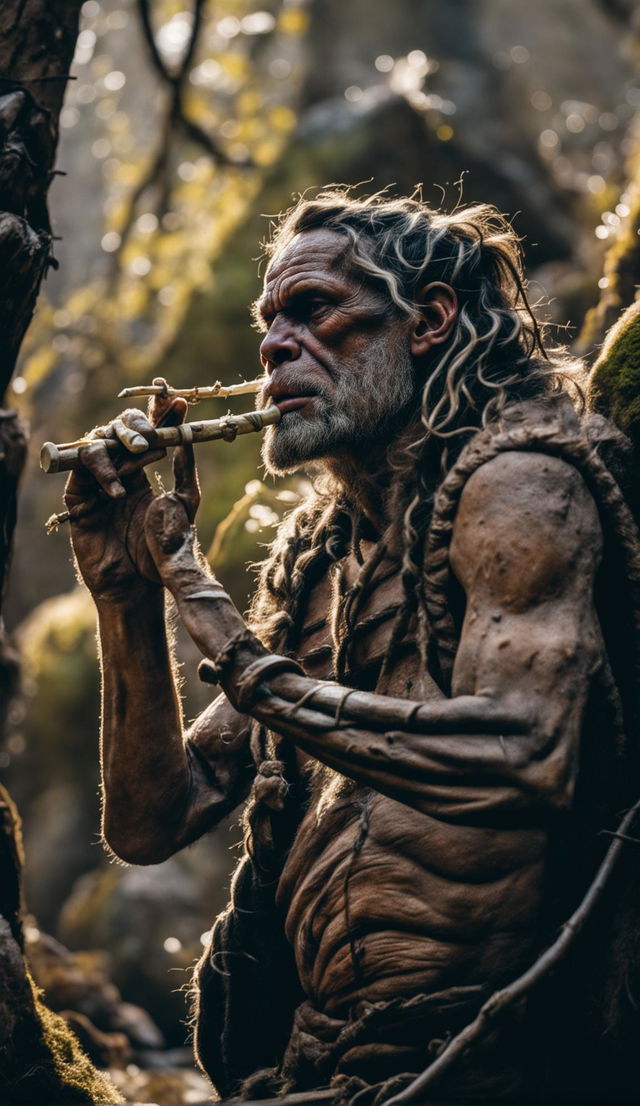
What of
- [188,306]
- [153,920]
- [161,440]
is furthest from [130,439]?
[188,306]

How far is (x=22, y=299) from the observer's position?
3922 millimetres

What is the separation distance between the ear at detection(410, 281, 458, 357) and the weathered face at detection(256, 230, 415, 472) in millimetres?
39

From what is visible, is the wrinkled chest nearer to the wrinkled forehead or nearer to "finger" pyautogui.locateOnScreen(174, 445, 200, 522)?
"finger" pyautogui.locateOnScreen(174, 445, 200, 522)

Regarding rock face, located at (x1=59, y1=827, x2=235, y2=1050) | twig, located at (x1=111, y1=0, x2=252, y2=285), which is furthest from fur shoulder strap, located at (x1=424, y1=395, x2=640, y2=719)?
rock face, located at (x1=59, y1=827, x2=235, y2=1050)

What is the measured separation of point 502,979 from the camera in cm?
287

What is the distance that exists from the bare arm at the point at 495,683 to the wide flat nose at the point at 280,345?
0.87m

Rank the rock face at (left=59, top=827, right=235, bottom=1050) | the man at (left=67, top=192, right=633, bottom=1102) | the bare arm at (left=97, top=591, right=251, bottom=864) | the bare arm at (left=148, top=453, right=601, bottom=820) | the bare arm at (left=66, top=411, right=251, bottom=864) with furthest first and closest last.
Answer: the rock face at (left=59, top=827, right=235, bottom=1050) < the bare arm at (left=97, top=591, right=251, bottom=864) < the bare arm at (left=66, top=411, right=251, bottom=864) < the man at (left=67, top=192, right=633, bottom=1102) < the bare arm at (left=148, top=453, right=601, bottom=820)

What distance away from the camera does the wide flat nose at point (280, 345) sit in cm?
362

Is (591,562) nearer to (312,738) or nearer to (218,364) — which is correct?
(312,738)

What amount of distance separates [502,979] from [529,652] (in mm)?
793

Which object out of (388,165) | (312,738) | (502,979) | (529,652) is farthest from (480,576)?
(388,165)

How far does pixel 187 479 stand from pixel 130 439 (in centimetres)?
20

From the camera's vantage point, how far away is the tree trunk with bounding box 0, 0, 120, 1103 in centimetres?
351

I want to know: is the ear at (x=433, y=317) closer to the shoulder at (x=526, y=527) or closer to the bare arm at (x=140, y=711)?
the shoulder at (x=526, y=527)
